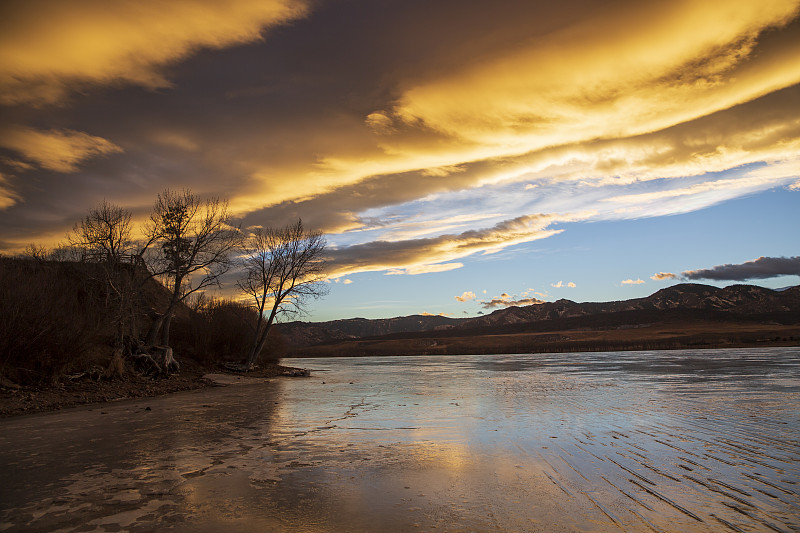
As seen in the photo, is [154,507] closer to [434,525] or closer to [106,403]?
[434,525]

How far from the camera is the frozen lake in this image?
5117 mm

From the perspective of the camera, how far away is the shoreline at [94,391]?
578 inches

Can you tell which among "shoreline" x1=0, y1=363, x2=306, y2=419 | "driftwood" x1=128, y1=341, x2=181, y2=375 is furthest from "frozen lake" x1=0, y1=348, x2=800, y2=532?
"driftwood" x1=128, y1=341, x2=181, y2=375

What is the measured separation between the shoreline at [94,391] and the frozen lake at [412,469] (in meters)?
1.55

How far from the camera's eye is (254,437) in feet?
33.7

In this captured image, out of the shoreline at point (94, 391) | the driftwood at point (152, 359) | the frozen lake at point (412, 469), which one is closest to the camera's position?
the frozen lake at point (412, 469)

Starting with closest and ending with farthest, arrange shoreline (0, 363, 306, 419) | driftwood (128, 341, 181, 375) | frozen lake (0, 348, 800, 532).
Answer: frozen lake (0, 348, 800, 532), shoreline (0, 363, 306, 419), driftwood (128, 341, 181, 375)

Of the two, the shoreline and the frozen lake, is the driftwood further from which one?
the frozen lake

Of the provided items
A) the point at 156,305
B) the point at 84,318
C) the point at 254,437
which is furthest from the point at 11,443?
the point at 156,305

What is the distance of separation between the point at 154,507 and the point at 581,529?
15.0 ft

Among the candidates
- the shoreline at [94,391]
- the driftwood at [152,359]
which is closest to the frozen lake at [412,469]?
the shoreline at [94,391]

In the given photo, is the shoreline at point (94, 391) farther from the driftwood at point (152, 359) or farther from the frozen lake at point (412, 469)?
the frozen lake at point (412, 469)

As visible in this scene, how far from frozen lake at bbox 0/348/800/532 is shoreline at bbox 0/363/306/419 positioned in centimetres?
155

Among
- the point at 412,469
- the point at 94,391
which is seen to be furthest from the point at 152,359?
the point at 412,469
